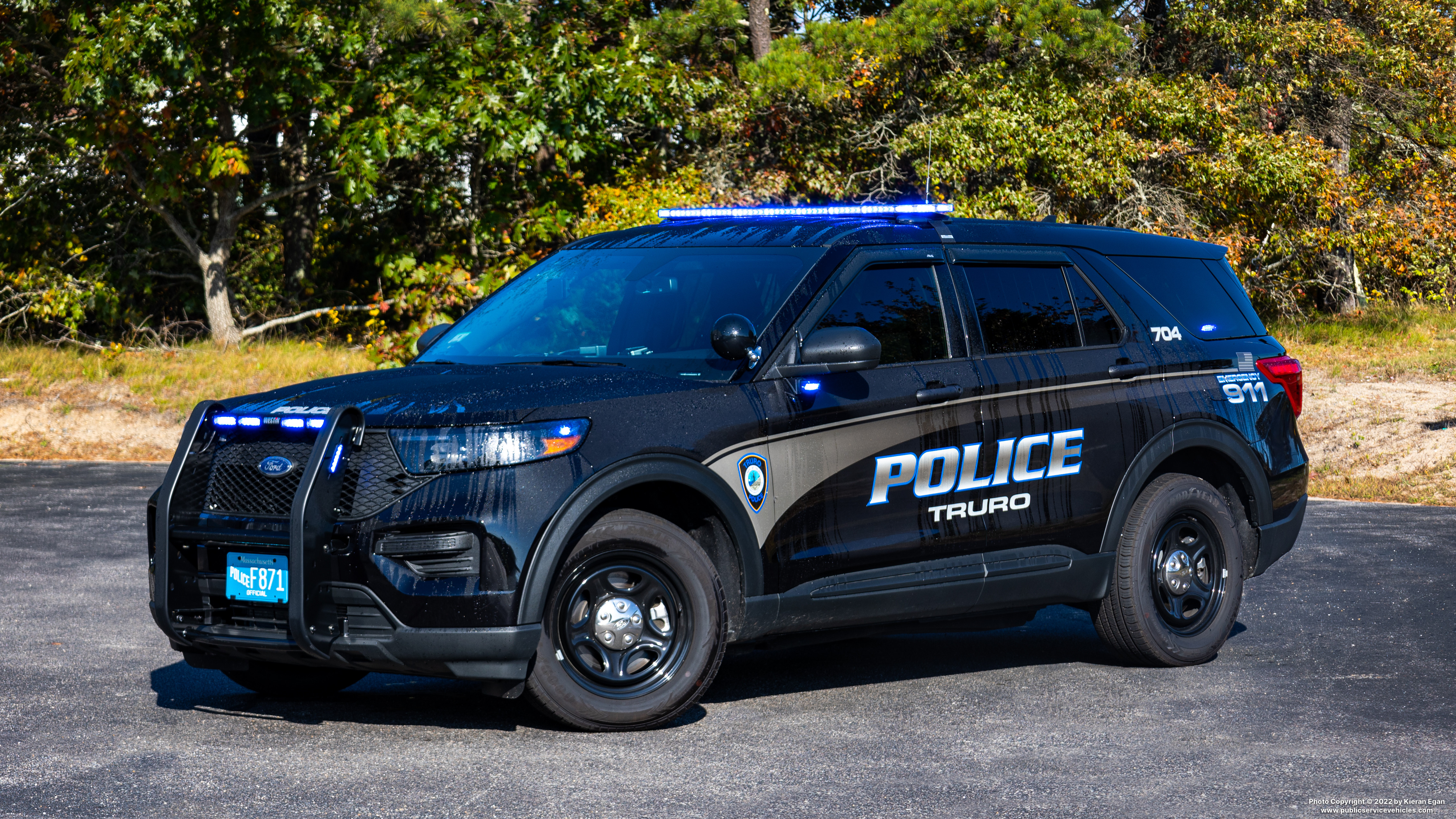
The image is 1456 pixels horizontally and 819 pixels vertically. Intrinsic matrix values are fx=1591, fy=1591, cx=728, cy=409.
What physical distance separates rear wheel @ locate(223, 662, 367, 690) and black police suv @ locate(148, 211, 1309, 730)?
12mm

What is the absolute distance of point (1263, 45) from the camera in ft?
75.7

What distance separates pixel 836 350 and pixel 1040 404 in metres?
1.22

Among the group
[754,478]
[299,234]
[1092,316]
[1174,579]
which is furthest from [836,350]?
[299,234]

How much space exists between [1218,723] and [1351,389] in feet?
45.2

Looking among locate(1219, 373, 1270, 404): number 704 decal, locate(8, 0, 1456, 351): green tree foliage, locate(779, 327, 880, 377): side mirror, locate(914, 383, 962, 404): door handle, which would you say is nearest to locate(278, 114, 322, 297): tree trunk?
locate(8, 0, 1456, 351): green tree foliage

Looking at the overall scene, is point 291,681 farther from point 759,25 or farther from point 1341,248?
point 1341,248

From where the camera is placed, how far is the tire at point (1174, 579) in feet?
22.8

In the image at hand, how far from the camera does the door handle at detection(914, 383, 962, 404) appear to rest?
242 inches

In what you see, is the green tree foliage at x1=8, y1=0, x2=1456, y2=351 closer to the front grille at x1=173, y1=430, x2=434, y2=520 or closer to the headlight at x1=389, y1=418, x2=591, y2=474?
the front grille at x1=173, y1=430, x2=434, y2=520

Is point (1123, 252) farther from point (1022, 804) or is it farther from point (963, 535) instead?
point (1022, 804)

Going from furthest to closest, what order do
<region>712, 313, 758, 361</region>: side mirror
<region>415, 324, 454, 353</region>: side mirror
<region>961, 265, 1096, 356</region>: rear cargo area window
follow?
<region>415, 324, 454, 353</region>: side mirror < <region>961, 265, 1096, 356</region>: rear cargo area window < <region>712, 313, 758, 361</region>: side mirror

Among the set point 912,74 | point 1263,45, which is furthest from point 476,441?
point 1263,45

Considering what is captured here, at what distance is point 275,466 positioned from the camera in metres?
5.29

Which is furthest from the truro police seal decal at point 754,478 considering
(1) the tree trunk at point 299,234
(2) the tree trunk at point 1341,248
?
(2) the tree trunk at point 1341,248
